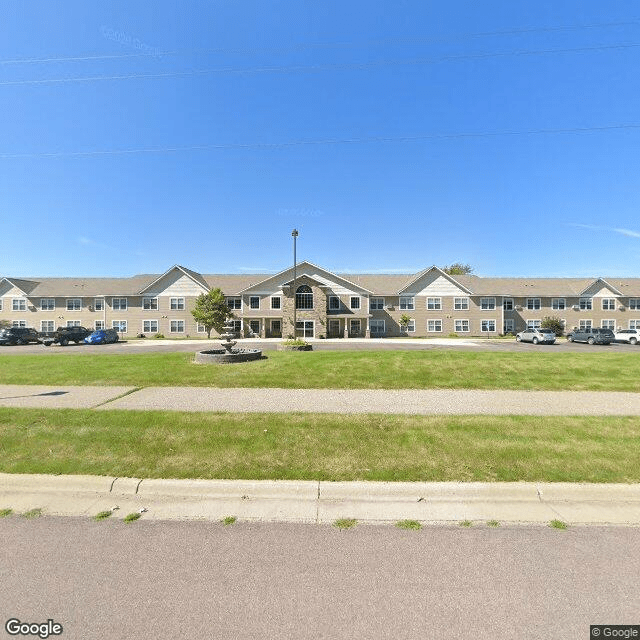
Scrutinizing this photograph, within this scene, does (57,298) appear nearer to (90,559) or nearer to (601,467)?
(90,559)

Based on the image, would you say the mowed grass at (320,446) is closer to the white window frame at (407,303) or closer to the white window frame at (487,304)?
the white window frame at (407,303)

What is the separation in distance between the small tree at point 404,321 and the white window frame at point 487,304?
1037 cm

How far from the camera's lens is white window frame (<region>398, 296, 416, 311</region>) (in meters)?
44.5

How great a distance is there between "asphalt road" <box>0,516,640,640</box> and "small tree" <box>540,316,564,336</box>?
4849 cm

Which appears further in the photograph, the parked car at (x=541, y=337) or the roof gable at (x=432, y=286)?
the roof gable at (x=432, y=286)

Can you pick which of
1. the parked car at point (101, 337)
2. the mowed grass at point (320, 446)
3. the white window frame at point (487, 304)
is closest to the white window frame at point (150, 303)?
the parked car at point (101, 337)

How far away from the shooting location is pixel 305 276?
132ft

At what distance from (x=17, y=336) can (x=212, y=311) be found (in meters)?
18.1

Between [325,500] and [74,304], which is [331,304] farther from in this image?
[325,500]

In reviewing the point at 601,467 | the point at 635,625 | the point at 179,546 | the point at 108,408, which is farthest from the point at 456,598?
the point at 108,408

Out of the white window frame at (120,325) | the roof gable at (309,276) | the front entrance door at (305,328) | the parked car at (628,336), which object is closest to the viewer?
the parked car at (628,336)

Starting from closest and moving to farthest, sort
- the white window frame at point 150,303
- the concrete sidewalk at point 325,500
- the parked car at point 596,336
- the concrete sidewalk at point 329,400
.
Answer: the concrete sidewalk at point 325,500 < the concrete sidewalk at point 329,400 < the parked car at point 596,336 < the white window frame at point 150,303

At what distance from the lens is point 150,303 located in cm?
4322

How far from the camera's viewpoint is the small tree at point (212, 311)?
3853 centimetres
